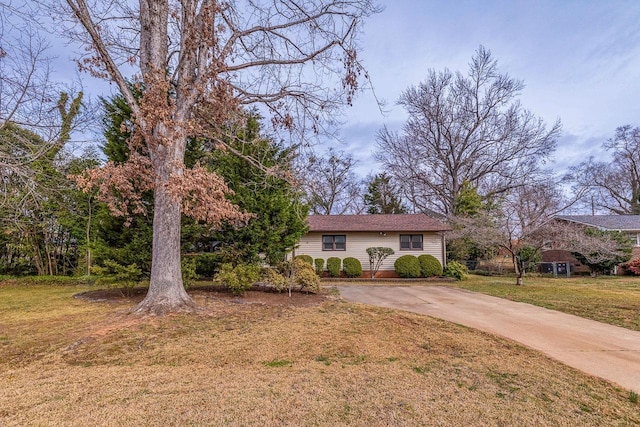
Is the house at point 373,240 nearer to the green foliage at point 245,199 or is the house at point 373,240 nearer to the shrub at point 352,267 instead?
the shrub at point 352,267

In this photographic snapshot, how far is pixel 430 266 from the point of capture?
16.0 m

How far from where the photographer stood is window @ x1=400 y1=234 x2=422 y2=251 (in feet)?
55.3

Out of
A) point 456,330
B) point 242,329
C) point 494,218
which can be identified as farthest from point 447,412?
point 494,218

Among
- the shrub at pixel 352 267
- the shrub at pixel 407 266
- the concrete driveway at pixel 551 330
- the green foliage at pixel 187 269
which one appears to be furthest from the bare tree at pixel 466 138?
the green foliage at pixel 187 269

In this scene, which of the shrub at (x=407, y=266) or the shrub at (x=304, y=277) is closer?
the shrub at (x=304, y=277)

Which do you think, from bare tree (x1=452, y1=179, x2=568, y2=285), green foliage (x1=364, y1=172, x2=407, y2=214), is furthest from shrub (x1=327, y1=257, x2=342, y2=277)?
green foliage (x1=364, y1=172, x2=407, y2=214)

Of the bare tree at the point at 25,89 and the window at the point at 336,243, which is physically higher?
the bare tree at the point at 25,89

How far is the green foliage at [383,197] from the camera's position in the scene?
28.2 meters

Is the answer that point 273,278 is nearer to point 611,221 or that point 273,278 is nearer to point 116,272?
point 116,272

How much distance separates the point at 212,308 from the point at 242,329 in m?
1.99

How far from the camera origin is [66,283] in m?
13.0

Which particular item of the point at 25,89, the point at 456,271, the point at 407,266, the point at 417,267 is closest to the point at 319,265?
the point at 407,266

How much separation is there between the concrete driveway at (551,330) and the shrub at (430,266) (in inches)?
263

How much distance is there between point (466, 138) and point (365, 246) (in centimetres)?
1286
